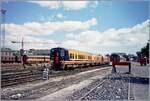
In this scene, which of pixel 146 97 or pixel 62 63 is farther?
pixel 62 63

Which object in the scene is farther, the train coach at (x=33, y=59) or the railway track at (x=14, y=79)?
the train coach at (x=33, y=59)

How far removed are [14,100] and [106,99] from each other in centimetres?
436

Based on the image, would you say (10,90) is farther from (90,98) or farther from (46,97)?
(90,98)

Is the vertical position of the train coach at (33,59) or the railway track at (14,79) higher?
the train coach at (33,59)

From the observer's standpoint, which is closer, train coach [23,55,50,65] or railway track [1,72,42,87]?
railway track [1,72,42,87]

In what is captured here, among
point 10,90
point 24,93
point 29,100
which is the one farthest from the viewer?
point 10,90

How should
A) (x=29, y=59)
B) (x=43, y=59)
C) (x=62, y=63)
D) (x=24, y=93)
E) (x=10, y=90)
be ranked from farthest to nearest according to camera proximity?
(x=43, y=59)
(x=29, y=59)
(x=62, y=63)
(x=10, y=90)
(x=24, y=93)

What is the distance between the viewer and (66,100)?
13438mm

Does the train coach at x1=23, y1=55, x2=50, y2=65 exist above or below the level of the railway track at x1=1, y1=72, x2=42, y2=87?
above

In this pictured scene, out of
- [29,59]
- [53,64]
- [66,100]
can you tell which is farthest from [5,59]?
[66,100]

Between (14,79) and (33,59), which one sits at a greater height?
(33,59)

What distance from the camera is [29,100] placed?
12.9 m

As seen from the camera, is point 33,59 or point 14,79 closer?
point 14,79

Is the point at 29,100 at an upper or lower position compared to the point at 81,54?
lower
